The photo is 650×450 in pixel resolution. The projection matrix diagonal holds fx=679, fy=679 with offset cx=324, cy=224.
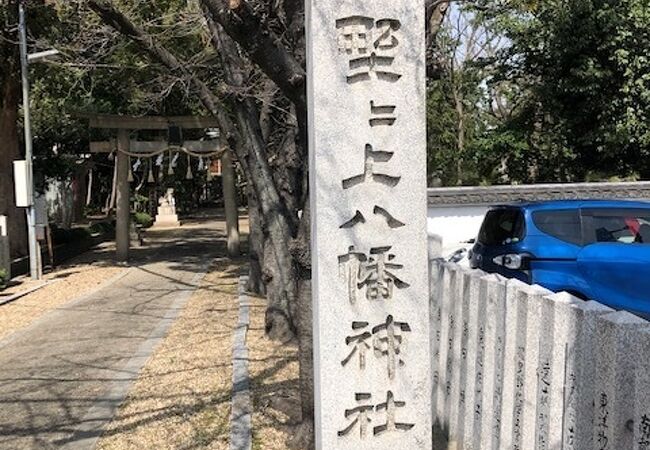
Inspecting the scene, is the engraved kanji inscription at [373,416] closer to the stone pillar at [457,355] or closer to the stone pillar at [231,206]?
the stone pillar at [457,355]

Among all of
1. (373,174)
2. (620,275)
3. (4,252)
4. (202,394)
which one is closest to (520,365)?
(373,174)

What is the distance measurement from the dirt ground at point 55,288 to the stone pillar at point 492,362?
8230mm

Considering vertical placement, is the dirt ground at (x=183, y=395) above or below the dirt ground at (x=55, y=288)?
above

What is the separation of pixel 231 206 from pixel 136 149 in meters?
3.11

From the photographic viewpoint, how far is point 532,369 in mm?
3488

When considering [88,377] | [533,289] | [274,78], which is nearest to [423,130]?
[533,289]

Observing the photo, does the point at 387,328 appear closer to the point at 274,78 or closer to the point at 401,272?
the point at 401,272

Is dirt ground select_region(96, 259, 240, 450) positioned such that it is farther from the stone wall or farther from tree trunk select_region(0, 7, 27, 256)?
tree trunk select_region(0, 7, 27, 256)

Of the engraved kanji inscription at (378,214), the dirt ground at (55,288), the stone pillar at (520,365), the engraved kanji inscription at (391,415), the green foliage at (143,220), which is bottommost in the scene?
the dirt ground at (55,288)

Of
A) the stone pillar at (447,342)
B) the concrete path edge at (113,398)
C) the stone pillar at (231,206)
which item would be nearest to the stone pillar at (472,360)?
the stone pillar at (447,342)

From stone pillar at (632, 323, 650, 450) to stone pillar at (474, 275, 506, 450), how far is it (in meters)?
1.37

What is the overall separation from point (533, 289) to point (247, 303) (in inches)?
326

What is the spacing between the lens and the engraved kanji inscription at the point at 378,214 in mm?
3832

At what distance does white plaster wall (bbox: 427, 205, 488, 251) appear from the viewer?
1596cm
